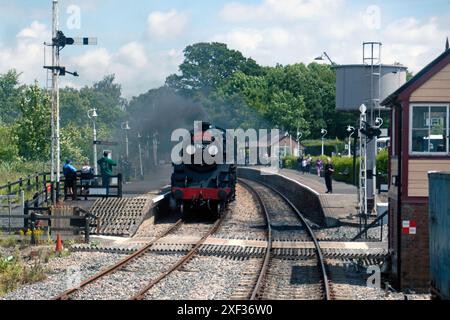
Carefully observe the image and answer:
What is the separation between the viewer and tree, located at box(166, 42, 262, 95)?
3521 inches

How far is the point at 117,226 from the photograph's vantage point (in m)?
21.1

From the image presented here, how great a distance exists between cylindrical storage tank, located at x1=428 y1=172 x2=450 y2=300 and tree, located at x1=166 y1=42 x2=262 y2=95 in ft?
247

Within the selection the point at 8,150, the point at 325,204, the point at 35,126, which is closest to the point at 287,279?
the point at 325,204

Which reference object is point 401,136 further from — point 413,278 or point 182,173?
point 182,173

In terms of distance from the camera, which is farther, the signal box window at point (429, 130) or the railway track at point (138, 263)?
the signal box window at point (429, 130)

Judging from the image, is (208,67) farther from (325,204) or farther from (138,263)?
(138,263)

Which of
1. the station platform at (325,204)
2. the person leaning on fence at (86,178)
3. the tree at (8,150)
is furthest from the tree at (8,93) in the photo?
the person leaning on fence at (86,178)

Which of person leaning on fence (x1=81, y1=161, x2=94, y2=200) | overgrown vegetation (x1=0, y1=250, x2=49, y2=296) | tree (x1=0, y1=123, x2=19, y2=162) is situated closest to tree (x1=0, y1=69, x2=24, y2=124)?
tree (x1=0, y1=123, x2=19, y2=162)

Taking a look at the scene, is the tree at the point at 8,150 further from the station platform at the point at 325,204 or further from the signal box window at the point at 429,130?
the signal box window at the point at 429,130

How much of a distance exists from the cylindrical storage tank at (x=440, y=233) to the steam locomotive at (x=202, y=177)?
12.8 metres

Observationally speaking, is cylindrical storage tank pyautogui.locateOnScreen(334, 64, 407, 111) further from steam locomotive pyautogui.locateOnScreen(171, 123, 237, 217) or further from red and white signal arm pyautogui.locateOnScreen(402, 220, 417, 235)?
red and white signal arm pyautogui.locateOnScreen(402, 220, 417, 235)

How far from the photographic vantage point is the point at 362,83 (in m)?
25.5

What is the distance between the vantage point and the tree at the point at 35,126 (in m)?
34.7
